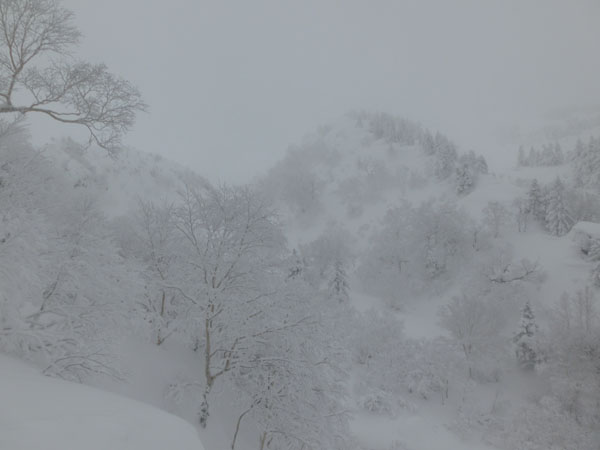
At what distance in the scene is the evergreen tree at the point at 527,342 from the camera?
25375 mm

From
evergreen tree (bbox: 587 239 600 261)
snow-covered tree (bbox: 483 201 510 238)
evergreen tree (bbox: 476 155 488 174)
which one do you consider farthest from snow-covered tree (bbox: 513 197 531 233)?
evergreen tree (bbox: 476 155 488 174)

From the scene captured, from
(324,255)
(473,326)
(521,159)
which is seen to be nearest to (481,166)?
(324,255)

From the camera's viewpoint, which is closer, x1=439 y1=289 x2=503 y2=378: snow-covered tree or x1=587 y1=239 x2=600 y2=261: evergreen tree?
x1=439 y1=289 x2=503 y2=378: snow-covered tree

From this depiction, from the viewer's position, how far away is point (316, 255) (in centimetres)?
4403

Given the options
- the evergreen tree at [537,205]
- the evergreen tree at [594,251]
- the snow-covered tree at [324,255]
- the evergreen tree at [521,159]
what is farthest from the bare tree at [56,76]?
the evergreen tree at [521,159]

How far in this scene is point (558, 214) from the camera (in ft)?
128

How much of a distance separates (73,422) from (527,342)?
104 feet

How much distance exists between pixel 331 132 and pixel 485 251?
6141 cm

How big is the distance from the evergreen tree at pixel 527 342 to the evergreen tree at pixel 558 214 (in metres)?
18.2

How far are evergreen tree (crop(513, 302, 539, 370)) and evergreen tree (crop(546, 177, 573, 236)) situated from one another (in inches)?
718

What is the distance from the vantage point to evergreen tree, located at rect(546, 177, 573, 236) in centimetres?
3888

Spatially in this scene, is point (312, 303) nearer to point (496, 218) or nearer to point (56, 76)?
point (56, 76)

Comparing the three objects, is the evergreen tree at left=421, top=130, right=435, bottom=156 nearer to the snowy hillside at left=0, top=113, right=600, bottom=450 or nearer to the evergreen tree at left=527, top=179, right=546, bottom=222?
the snowy hillside at left=0, top=113, right=600, bottom=450

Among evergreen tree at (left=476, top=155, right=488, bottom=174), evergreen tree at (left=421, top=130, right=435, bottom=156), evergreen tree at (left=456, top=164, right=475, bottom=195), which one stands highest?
evergreen tree at (left=421, top=130, right=435, bottom=156)
